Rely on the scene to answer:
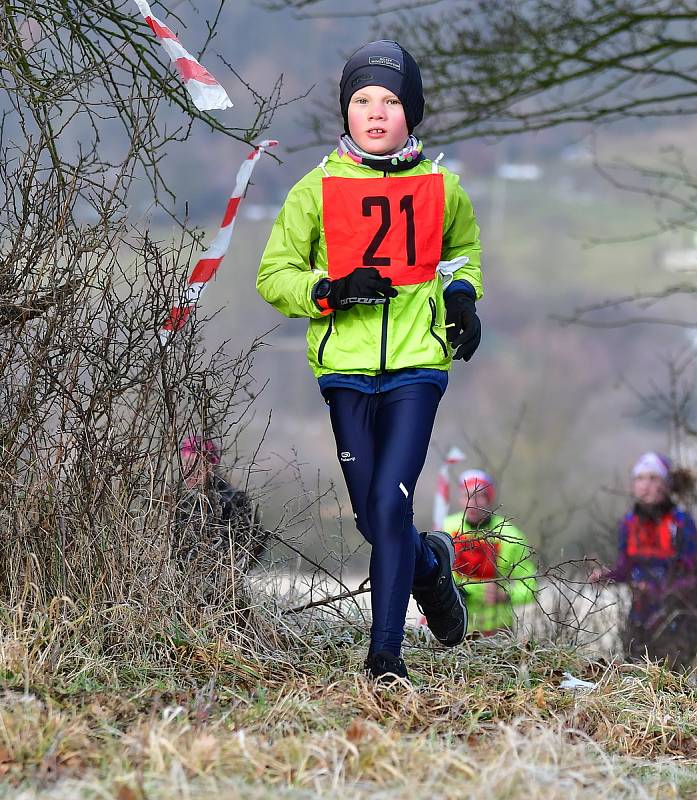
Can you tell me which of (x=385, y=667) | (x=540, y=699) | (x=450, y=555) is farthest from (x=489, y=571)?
(x=385, y=667)

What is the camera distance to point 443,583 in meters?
5.35

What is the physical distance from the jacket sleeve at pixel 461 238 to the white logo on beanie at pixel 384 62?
43 cm

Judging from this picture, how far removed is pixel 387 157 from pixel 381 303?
528mm

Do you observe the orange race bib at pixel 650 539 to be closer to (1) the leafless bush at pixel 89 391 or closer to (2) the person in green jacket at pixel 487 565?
(2) the person in green jacket at pixel 487 565

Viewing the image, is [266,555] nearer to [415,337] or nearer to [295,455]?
[295,455]

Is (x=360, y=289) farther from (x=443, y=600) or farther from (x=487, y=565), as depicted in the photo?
(x=487, y=565)

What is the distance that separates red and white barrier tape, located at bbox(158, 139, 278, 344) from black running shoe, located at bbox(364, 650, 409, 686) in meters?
1.48

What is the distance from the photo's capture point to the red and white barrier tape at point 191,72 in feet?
17.6

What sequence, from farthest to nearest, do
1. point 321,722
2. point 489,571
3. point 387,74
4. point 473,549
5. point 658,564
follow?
point 658,564 < point 489,571 < point 473,549 < point 387,74 < point 321,722

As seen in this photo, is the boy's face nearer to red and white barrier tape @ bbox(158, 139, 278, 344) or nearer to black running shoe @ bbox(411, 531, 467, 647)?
red and white barrier tape @ bbox(158, 139, 278, 344)

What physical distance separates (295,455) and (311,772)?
2.28 metres

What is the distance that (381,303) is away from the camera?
483cm

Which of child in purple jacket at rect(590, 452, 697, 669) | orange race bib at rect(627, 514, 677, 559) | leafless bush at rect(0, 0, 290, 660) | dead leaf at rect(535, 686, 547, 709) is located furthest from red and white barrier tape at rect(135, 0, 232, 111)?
orange race bib at rect(627, 514, 677, 559)

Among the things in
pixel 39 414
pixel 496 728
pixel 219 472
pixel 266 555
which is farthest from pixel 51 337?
pixel 496 728
